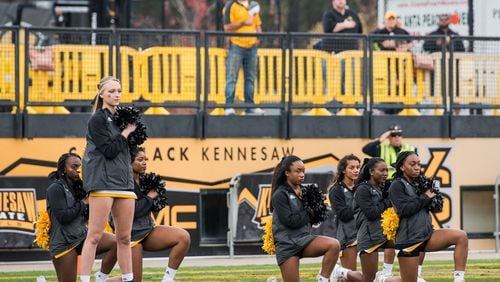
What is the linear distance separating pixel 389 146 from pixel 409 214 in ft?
20.3

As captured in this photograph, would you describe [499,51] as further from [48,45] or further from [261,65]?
[48,45]

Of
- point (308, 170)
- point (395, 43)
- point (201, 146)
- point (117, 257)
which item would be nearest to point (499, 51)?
point (395, 43)

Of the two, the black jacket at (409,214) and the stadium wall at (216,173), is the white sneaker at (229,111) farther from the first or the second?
the black jacket at (409,214)

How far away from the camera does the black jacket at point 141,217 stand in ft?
45.9

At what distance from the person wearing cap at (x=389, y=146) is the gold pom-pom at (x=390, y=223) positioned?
5602mm

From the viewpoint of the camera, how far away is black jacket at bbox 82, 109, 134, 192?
12.3 m

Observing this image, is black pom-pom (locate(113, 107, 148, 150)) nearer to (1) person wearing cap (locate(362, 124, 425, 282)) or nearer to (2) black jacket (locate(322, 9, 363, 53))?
(1) person wearing cap (locate(362, 124, 425, 282))

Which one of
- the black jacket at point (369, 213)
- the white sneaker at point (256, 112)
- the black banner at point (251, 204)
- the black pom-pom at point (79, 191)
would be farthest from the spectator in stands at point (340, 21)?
the black pom-pom at point (79, 191)

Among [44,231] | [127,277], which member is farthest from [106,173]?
[44,231]

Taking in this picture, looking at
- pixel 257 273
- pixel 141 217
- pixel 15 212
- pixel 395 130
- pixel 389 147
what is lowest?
pixel 257 273

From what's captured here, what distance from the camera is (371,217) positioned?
1446 centimetres

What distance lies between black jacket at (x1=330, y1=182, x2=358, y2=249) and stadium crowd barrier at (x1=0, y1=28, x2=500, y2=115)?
5382mm

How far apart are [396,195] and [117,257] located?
2834 millimetres

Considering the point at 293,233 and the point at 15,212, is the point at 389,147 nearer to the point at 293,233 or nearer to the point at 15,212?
the point at 15,212
